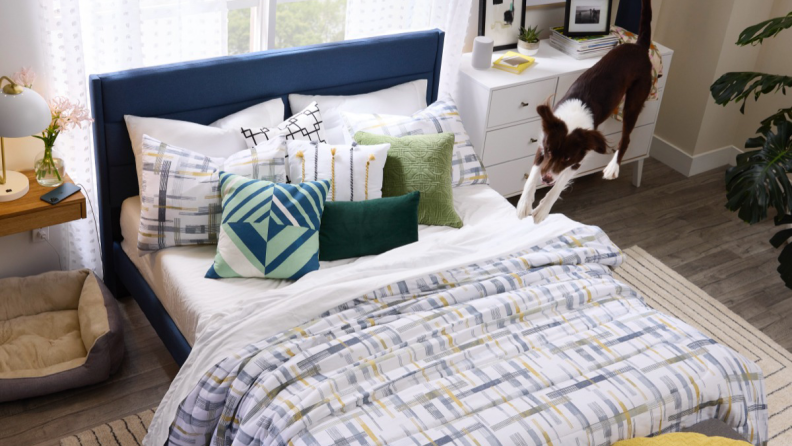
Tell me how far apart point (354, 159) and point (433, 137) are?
0.38 meters

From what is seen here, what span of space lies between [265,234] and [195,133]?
23.3 inches

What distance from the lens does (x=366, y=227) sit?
9.20 feet

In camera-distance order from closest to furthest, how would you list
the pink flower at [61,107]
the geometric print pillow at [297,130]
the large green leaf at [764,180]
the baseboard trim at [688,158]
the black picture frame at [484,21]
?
the pink flower at [61,107] → the geometric print pillow at [297,130] → the large green leaf at [764,180] → the black picture frame at [484,21] → the baseboard trim at [688,158]

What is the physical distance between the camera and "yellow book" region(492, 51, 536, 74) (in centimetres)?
363

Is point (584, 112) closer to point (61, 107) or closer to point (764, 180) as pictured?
point (61, 107)

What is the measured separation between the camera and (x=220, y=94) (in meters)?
3.05

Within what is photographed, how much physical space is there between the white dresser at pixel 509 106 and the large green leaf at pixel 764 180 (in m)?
0.59

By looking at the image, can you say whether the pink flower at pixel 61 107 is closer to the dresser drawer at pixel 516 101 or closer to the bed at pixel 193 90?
the bed at pixel 193 90

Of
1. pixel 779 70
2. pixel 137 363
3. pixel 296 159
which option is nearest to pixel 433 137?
pixel 296 159

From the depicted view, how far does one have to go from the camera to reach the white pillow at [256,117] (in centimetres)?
304

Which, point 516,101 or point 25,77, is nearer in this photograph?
point 25,77

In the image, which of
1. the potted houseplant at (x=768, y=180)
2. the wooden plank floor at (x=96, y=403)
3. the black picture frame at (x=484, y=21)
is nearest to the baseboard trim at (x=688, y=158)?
the potted houseplant at (x=768, y=180)

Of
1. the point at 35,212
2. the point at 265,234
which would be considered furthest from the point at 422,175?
the point at 35,212

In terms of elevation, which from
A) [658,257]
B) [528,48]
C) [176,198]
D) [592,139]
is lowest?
[658,257]
